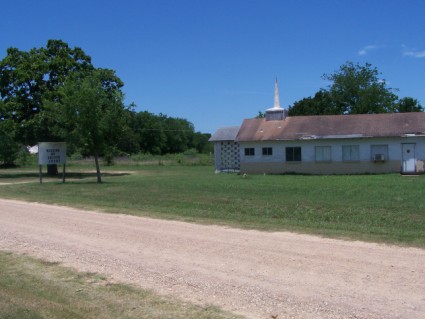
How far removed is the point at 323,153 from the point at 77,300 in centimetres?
2927

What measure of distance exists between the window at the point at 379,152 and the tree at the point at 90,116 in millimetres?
16301

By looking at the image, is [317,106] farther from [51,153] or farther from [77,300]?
[77,300]

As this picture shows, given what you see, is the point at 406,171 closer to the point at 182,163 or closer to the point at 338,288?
the point at 338,288

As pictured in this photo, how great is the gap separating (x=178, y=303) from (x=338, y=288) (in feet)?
6.44

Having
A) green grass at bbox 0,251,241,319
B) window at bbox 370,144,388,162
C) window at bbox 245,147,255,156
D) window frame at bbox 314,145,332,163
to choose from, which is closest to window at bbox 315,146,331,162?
window frame at bbox 314,145,332,163

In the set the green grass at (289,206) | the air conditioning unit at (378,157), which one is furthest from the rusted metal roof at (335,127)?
the green grass at (289,206)

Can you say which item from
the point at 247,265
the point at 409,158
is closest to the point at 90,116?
the point at 409,158

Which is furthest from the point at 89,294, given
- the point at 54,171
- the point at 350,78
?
the point at 350,78

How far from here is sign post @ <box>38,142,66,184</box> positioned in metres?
27.9

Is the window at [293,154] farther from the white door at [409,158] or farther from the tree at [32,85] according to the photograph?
the tree at [32,85]

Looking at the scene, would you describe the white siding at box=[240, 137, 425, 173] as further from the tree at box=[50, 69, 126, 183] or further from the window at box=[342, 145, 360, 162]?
the tree at box=[50, 69, 126, 183]

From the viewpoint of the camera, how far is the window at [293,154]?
112 ft

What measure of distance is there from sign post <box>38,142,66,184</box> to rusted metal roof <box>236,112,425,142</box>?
12.8 meters

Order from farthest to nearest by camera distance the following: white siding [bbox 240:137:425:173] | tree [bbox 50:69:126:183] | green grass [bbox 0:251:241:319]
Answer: white siding [bbox 240:137:425:173], tree [bbox 50:69:126:183], green grass [bbox 0:251:241:319]
